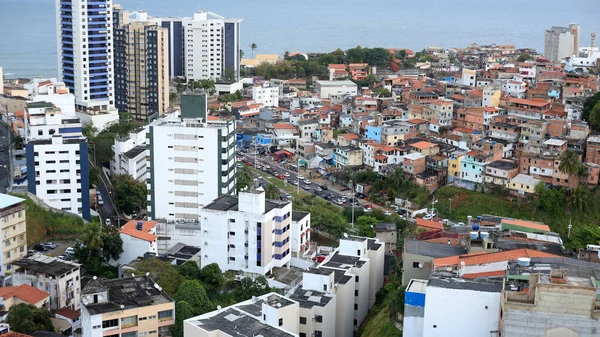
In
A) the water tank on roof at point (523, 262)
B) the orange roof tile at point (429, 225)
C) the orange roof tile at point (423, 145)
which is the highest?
the orange roof tile at point (423, 145)

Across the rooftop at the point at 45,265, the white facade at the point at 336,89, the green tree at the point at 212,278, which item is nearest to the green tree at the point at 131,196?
the rooftop at the point at 45,265

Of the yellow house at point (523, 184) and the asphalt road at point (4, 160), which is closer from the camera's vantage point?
the asphalt road at point (4, 160)

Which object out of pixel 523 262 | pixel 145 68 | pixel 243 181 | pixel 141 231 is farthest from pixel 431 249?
pixel 145 68

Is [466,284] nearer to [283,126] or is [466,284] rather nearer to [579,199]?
[579,199]

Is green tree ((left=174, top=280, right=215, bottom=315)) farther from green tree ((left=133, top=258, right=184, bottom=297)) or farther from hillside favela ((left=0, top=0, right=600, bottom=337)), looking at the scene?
green tree ((left=133, top=258, right=184, bottom=297))

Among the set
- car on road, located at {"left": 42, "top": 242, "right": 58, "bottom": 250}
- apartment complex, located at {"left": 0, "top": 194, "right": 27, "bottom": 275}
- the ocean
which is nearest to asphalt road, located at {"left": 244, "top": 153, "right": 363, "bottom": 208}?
car on road, located at {"left": 42, "top": 242, "right": 58, "bottom": 250}

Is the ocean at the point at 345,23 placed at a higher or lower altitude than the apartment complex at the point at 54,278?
higher

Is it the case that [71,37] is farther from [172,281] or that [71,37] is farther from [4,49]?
[4,49]

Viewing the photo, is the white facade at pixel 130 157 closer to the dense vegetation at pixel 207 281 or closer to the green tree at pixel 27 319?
the dense vegetation at pixel 207 281
